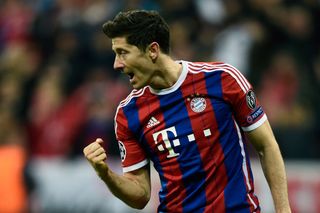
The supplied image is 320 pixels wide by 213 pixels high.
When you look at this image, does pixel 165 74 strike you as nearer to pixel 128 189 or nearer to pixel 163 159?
pixel 163 159

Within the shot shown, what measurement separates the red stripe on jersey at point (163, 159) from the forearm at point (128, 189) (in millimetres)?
187

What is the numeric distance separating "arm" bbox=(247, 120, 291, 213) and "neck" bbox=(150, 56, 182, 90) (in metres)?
0.53

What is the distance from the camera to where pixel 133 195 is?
589 centimetres

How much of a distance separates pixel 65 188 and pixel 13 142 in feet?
2.69

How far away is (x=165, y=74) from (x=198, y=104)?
0.25 meters

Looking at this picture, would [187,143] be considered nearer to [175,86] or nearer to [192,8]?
[175,86]

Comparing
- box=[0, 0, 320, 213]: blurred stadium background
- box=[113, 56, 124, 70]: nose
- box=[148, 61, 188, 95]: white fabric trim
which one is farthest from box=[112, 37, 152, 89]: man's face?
box=[0, 0, 320, 213]: blurred stadium background

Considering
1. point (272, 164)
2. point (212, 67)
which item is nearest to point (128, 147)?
point (212, 67)

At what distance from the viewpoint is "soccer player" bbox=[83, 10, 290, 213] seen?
5.65m

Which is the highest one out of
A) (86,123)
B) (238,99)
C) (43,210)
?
(238,99)

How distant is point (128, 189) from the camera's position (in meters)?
5.85

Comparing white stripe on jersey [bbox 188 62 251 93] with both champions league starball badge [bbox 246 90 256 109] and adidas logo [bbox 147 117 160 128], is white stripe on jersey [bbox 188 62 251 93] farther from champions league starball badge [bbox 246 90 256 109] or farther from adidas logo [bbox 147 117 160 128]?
adidas logo [bbox 147 117 160 128]

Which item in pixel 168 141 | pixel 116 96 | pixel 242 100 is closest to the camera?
pixel 242 100

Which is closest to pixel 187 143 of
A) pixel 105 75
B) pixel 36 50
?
pixel 105 75
